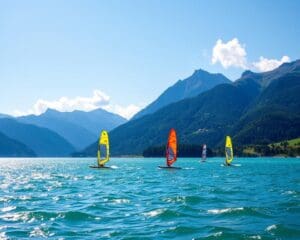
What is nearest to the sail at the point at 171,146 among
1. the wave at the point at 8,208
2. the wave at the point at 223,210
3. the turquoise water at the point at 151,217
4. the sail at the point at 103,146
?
the sail at the point at 103,146

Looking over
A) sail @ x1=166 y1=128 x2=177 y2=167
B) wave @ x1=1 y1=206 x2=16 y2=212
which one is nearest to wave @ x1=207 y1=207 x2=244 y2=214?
wave @ x1=1 y1=206 x2=16 y2=212

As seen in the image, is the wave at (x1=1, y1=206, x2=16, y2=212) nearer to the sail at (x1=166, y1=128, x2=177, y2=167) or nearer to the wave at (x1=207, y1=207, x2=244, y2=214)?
the wave at (x1=207, y1=207, x2=244, y2=214)

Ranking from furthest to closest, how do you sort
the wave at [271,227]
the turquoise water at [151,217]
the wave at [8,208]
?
1. the wave at [8,208]
2. the wave at [271,227]
3. the turquoise water at [151,217]

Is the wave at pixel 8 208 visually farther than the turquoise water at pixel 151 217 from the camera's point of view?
Yes

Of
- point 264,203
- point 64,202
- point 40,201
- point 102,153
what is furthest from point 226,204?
point 102,153

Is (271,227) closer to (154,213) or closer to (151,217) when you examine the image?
(151,217)

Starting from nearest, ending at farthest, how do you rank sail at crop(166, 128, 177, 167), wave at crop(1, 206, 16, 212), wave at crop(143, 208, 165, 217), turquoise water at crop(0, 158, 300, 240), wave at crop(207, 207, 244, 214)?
turquoise water at crop(0, 158, 300, 240) → wave at crop(143, 208, 165, 217) → wave at crop(207, 207, 244, 214) → wave at crop(1, 206, 16, 212) → sail at crop(166, 128, 177, 167)

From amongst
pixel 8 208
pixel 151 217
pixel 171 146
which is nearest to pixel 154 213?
pixel 151 217

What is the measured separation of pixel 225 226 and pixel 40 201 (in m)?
22.8

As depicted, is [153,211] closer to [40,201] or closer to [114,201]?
[114,201]

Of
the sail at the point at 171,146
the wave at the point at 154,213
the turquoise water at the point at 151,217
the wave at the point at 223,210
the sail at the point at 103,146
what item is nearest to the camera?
the turquoise water at the point at 151,217

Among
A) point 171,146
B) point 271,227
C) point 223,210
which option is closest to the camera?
point 271,227

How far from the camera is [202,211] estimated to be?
38281mm

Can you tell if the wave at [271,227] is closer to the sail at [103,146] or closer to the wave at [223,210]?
the wave at [223,210]
